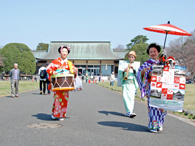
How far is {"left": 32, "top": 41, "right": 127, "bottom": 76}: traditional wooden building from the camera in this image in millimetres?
62456

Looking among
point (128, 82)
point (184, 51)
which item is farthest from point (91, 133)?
point (184, 51)

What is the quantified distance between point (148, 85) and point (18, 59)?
50.2 meters

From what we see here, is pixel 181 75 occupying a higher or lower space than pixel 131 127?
higher

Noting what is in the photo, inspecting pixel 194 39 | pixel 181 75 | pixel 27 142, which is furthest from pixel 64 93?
pixel 194 39

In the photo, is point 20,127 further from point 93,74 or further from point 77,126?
point 93,74

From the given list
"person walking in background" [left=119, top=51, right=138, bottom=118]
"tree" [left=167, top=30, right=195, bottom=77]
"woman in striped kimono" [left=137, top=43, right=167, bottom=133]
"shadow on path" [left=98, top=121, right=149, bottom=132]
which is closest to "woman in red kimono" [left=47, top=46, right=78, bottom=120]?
"shadow on path" [left=98, top=121, right=149, bottom=132]

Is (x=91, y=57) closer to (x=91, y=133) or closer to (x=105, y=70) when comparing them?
(x=105, y=70)

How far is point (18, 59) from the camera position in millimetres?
52719

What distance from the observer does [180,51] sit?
51.7m

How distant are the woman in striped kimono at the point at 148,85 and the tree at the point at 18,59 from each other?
163ft

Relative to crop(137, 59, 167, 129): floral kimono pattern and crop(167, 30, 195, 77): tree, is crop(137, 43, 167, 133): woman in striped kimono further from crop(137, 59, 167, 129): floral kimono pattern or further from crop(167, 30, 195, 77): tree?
crop(167, 30, 195, 77): tree

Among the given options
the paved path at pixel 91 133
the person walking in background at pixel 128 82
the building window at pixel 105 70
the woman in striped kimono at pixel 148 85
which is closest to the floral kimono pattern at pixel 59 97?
the paved path at pixel 91 133

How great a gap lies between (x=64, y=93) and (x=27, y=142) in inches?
99.2

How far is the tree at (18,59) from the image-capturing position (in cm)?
5272
